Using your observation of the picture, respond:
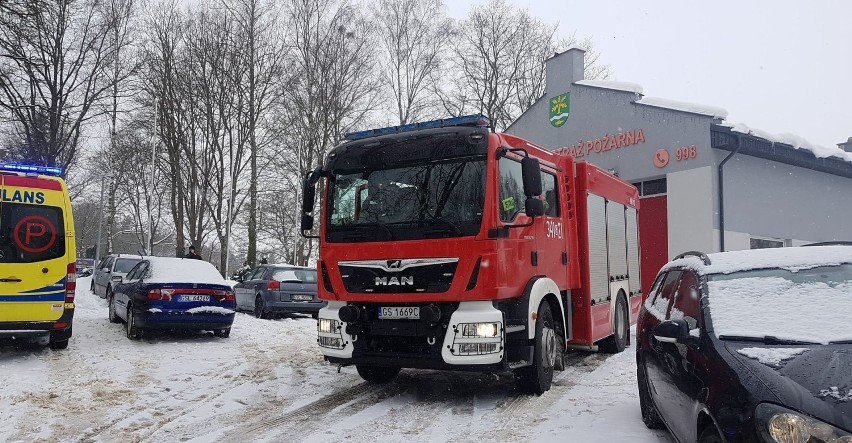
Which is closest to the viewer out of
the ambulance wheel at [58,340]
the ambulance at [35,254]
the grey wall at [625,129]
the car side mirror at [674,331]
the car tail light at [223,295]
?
the car side mirror at [674,331]

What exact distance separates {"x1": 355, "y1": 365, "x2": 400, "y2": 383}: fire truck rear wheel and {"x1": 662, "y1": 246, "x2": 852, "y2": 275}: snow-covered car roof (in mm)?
4357

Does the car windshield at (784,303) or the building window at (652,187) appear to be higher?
the building window at (652,187)

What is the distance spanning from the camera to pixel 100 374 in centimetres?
830

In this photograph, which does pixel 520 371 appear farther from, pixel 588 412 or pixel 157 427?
pixel 157 427

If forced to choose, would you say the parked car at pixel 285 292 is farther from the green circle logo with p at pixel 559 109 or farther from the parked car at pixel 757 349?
the parked car at pixel 757 349

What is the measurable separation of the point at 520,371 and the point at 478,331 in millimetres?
1045

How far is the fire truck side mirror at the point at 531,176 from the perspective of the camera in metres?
6.51

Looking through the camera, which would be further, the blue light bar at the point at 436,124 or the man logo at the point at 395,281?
the blue light bar at the point at 436,124

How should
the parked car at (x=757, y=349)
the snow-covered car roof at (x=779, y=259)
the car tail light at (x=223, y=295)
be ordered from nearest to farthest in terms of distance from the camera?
the parked car at (x=757, y=349)
the snow-covered car roof at (x=779, y=259)
the car tail light at (x=223, y=295)

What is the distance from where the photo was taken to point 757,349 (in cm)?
362

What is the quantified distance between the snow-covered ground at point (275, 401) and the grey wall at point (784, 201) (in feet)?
28.3

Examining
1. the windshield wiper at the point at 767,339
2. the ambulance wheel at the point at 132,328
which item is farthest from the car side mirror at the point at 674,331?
the ambulance wheel at the point at 132,328

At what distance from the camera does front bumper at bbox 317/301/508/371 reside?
6.27 metres

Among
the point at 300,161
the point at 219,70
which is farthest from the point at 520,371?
the point at 300,161
